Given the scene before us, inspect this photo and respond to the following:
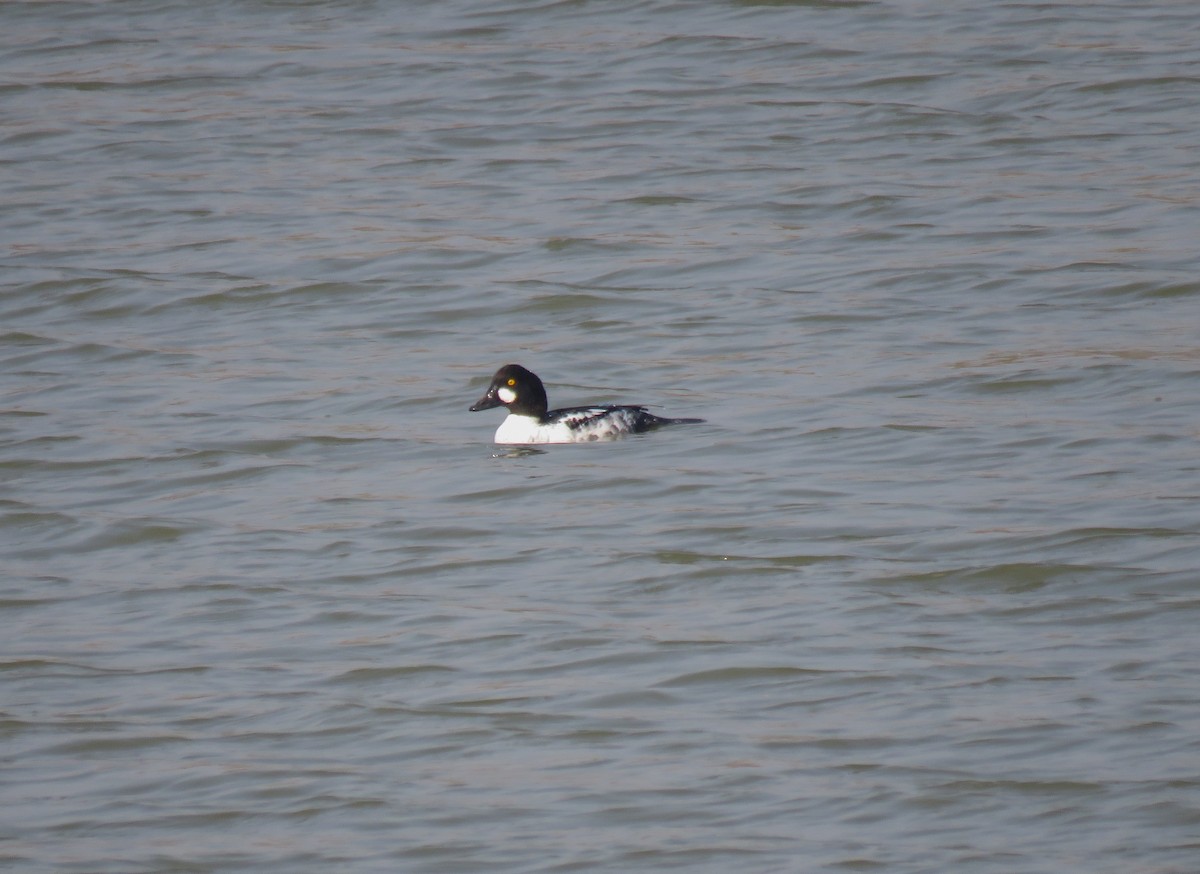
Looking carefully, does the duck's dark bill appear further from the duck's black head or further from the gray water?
the gray water

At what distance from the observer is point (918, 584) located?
7777 millimetres

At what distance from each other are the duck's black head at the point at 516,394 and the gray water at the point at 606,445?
24cm

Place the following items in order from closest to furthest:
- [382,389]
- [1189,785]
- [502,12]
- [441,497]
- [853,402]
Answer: [1189,785]
[441,497]
[853,402]
[382,389]
[502,12]

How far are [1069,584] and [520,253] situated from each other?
714 cm

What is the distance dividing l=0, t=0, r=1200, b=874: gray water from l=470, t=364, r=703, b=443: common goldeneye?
5.4 inches

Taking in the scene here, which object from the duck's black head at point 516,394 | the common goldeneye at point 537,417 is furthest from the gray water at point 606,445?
the duck's black head at point 516,394

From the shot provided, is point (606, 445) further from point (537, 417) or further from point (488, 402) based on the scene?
point (488, 402)

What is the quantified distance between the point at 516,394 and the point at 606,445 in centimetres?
56

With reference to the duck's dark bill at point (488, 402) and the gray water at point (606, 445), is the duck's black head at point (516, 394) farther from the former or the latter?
the gray water at point (606, 445)

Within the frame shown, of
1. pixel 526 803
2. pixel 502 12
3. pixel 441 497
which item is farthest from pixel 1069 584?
pixel 502 12

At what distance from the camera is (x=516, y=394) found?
10.8m

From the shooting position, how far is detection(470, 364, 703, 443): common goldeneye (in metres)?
10.7

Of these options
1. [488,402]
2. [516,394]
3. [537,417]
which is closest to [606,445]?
[537,417]

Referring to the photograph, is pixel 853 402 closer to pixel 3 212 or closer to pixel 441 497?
pixel 441 497
